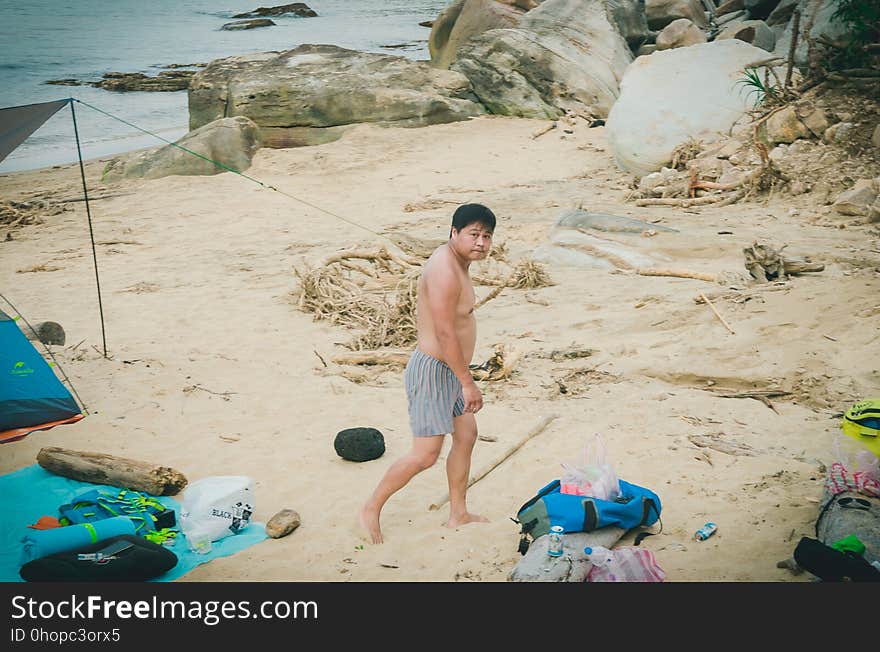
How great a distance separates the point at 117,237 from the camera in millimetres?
10344

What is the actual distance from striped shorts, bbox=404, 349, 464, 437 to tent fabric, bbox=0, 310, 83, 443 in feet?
8.63

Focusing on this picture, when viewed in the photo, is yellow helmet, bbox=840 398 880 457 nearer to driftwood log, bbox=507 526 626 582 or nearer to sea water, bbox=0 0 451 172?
driftwood log, bbox=507 526 626 582

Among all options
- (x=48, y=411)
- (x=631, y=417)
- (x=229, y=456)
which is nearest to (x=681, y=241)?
(x=631, y=417)

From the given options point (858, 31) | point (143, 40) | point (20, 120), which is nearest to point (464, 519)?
point (20, 120)

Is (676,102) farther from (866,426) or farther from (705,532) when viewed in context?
(705,532)

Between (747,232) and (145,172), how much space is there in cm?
889

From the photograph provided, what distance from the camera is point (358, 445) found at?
4.84m

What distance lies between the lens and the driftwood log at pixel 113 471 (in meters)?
4.41

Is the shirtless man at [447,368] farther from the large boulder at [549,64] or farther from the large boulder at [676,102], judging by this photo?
the large boulder at [549,64]

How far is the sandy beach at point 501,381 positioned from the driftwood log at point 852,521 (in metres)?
0.14

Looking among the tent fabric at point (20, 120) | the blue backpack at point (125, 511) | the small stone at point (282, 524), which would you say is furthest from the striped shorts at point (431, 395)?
the tent fabric at point (20, 120)

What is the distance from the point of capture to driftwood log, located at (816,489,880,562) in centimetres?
326

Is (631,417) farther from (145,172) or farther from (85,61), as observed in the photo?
(85,61)

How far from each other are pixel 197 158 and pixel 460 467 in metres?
10.2
